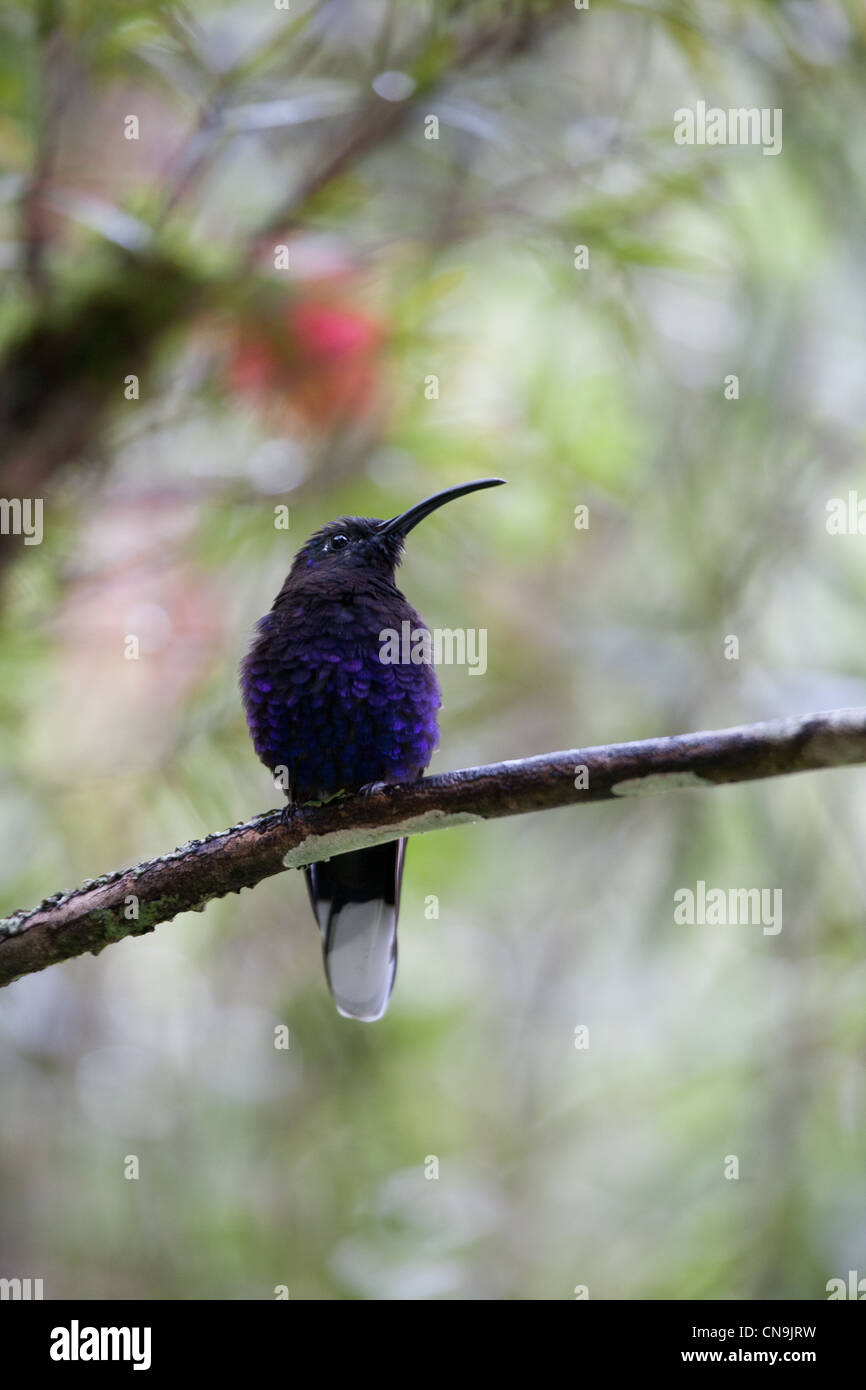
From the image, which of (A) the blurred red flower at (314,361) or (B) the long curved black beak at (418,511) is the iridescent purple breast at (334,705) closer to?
(B) the long curved black beak at (418,511)

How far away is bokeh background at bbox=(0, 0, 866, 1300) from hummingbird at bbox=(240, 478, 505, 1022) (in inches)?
40.3

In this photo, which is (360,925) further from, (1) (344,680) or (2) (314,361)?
(2) (314,361)

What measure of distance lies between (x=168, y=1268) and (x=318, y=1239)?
62 cm

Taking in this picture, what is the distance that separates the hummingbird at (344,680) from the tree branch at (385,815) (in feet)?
1.57

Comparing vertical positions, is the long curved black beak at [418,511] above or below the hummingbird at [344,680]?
above

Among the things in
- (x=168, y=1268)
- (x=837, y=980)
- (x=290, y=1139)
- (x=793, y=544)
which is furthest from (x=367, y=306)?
(x=168, y=1268)

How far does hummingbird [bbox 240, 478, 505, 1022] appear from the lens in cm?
317

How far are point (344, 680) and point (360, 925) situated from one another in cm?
83
